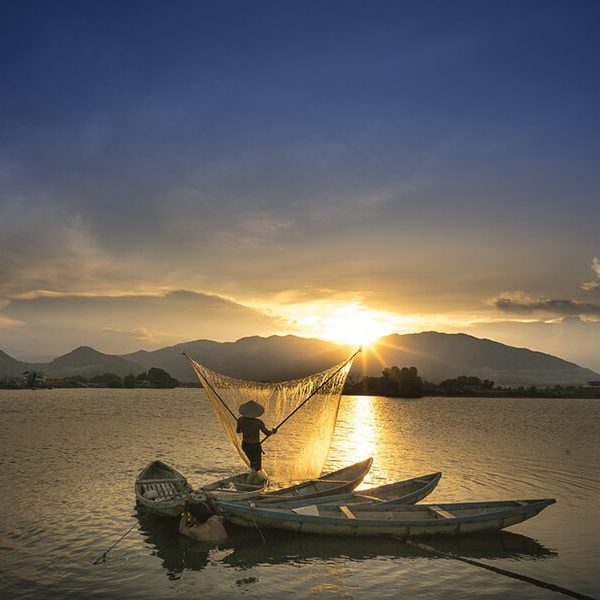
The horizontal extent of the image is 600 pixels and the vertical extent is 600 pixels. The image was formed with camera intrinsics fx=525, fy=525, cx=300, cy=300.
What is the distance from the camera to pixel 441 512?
14391mm

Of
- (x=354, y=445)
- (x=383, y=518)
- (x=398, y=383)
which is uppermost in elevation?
(x=398, y=383)

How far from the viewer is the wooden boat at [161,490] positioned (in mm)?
14312

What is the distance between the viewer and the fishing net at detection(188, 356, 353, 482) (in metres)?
19.0

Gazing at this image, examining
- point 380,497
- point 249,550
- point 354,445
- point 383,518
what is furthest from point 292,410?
point 354,445

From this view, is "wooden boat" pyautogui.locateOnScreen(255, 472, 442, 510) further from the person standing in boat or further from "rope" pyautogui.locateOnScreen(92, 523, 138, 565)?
"rope" pyautogui.locateOnScreen(92, 523, 138, 565)

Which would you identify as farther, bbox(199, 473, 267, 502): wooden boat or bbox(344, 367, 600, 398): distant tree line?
bbox(344, 367, 600, 398): distant tree line

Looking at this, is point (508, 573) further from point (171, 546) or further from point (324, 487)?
point (171, 546)

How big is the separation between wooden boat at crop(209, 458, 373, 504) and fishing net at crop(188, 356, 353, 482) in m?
1.16

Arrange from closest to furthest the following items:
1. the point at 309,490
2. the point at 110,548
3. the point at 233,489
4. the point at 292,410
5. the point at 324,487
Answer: the point at 110,548, the point at 233,489, the point at 309,490, the point at 324,487, the point at 292,410

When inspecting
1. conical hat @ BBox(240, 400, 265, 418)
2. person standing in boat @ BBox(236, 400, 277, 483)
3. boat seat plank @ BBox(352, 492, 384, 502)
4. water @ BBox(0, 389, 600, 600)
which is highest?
conical hat @ BBox(240, 400, 265, 418)

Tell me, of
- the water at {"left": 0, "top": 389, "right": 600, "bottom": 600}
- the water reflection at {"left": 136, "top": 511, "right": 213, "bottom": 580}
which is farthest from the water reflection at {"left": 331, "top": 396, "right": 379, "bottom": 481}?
the water reflection at {"left": 136, "top": 511, "right": 213, "bottom": 580}

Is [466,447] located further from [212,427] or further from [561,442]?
[212,427]

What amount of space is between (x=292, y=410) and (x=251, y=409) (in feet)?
5.26

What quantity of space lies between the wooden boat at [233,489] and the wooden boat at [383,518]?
1.18 metres
